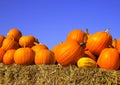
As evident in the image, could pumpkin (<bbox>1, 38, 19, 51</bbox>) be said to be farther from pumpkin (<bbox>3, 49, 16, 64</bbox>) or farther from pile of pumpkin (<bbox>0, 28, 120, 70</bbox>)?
pile of pumpkin (<bbox>0, 28, 120, 70</bbox>)

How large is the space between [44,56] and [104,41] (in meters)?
1.51

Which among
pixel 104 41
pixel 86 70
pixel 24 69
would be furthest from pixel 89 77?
pixel 24 69

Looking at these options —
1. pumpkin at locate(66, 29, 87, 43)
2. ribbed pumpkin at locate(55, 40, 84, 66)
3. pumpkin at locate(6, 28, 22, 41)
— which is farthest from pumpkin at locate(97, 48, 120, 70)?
pumpkin at locate(6, 28, 22, 41)

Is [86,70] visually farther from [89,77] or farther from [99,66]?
[99,66]

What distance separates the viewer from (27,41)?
7977mm

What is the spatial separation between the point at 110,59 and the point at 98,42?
485mm

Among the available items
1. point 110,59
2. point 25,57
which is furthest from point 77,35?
point 25,57

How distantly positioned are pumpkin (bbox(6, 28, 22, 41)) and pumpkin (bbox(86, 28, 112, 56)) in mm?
3004

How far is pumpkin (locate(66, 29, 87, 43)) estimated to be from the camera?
6.57 m

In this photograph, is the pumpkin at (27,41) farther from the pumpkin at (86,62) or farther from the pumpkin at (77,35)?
the pumpkin at (86,62)

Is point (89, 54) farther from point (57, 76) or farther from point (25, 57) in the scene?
point (25, 57)

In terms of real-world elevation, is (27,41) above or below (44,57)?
above

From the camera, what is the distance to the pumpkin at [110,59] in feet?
18.5

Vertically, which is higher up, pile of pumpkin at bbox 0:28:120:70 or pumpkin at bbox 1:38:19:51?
pumpkin at bbox 1:38:19:51
